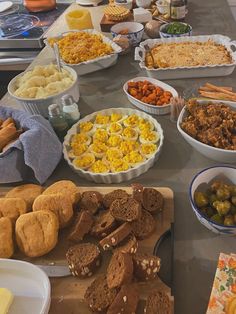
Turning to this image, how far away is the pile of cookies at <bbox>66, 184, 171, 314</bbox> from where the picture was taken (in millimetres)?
660

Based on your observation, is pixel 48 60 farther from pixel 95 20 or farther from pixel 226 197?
pixel 226 197

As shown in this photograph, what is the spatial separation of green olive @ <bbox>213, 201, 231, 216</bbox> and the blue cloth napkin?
1.60ft

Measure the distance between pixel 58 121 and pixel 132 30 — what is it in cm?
78

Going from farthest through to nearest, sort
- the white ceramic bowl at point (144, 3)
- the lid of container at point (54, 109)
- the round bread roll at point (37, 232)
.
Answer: the white ceramic bowl at point (144, 3), the lid of container at point (54, 109), the round bread roll at point (37, 232)

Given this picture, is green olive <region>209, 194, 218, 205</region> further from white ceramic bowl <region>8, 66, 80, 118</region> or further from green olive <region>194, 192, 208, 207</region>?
white ceramic bowl <region>8, 66, 80, 118</region>

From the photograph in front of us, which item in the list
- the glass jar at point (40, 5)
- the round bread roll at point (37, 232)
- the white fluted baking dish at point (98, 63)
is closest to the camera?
the round bread roll at point (37, 232)

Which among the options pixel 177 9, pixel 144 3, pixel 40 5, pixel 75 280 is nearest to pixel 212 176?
pixel 75 280

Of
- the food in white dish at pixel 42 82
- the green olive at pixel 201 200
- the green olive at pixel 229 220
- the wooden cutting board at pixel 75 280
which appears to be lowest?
the wooden cutting board at pixel 75 280

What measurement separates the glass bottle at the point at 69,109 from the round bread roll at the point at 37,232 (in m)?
0.45

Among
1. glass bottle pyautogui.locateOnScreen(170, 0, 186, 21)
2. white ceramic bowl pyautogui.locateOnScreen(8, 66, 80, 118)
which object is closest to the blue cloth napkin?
white ceramic bowl pyautogui.locateOnScreen(8, 66, 80, 118)

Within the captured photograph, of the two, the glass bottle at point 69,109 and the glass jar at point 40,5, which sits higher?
the glass jar at point 40,5

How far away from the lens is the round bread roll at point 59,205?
0.82 metres

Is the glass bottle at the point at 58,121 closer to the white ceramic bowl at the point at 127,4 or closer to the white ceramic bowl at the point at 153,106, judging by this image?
the white ceramic bowl at the point at 153,106

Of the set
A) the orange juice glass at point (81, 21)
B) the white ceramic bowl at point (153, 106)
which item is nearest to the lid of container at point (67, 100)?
the white ceramic bowl at point (153, 106)
